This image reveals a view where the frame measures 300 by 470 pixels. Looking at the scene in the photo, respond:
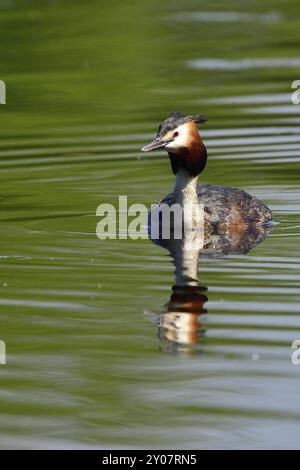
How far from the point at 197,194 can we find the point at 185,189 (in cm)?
34

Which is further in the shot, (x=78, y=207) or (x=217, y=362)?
(x=78, y=207)

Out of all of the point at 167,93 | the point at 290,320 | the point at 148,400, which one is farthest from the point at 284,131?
the point at 148,400

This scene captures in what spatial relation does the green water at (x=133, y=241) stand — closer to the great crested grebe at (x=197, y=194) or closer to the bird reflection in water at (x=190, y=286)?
the bird reflection in water at (x=190, y=286)

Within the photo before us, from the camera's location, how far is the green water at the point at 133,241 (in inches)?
329

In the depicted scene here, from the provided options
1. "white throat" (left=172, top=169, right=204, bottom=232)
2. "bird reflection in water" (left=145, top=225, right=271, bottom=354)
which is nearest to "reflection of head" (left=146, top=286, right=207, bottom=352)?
"bird reflection in water" (left=145, top=225, right=271, bottom=354)

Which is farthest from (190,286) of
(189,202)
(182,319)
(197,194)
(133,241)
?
(197,194)

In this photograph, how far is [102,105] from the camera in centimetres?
2070

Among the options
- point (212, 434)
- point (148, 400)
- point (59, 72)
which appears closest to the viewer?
point (212, 434)

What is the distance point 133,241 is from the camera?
13086mm

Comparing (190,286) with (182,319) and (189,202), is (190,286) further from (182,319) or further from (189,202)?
(189,202)

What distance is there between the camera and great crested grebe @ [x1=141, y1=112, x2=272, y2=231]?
13.5m

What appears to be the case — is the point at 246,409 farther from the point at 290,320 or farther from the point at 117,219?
the point at 117,219

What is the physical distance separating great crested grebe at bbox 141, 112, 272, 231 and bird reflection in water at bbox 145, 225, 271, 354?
0.13 m

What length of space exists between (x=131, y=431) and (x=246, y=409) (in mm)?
Result: 776
